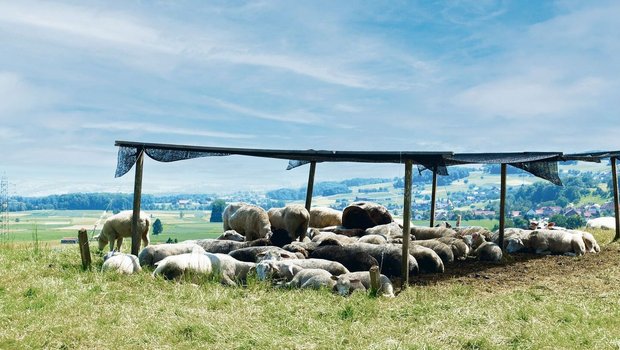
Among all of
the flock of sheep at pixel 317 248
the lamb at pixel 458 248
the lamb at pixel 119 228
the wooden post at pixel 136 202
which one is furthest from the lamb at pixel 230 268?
the lamb at pixel 458 248

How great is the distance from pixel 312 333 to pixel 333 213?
564 inches

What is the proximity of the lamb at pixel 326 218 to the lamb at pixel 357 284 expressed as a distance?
1130 cm

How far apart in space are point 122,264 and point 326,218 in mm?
11016

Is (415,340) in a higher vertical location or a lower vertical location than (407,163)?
lower

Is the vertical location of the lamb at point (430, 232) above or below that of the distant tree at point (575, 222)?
above

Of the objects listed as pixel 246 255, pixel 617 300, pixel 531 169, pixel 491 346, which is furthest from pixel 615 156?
pixel 491 346

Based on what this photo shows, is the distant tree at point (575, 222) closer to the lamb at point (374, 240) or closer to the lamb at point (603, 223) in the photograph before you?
the lamb at point (603, 223)

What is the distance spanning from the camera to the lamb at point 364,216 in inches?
779

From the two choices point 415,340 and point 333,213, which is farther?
point 333,213

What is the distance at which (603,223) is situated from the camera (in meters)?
28.6

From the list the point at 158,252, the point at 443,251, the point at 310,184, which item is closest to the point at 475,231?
the point at 443,251

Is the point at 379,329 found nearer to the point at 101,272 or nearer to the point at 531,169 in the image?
the point at 101,272

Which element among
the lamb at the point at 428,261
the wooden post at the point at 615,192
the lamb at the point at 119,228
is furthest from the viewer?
the wooden post at the point at 615,192

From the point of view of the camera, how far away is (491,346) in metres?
7.36
